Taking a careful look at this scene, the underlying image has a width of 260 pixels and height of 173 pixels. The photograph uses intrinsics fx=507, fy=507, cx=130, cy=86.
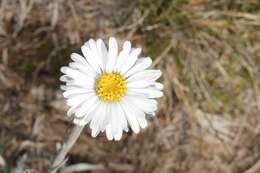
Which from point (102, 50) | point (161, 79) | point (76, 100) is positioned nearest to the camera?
point (76, 100)

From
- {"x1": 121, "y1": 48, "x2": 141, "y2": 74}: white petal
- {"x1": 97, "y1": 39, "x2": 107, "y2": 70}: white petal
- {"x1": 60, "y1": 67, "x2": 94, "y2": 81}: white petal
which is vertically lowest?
{"x1": 60, "y1": 67, "x2": 94, "y2": 81}: white petal

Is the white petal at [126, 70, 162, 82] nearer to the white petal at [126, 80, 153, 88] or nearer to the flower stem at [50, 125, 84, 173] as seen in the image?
the white petal at [126, 80, 153, 88]

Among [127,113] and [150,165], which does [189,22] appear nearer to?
[150,165]

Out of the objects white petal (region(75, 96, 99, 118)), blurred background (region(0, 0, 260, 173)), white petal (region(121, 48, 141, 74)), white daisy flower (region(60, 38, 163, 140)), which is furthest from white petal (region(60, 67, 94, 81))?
blurred background (region(0, 0, 260, 173))

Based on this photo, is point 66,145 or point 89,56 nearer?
point 89,56

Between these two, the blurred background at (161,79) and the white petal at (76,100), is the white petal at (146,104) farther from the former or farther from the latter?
the blurred background at (161,79)

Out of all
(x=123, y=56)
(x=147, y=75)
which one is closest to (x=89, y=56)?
(x=123, y=56)

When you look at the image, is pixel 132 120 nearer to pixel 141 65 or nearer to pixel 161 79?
pixel 141 65
